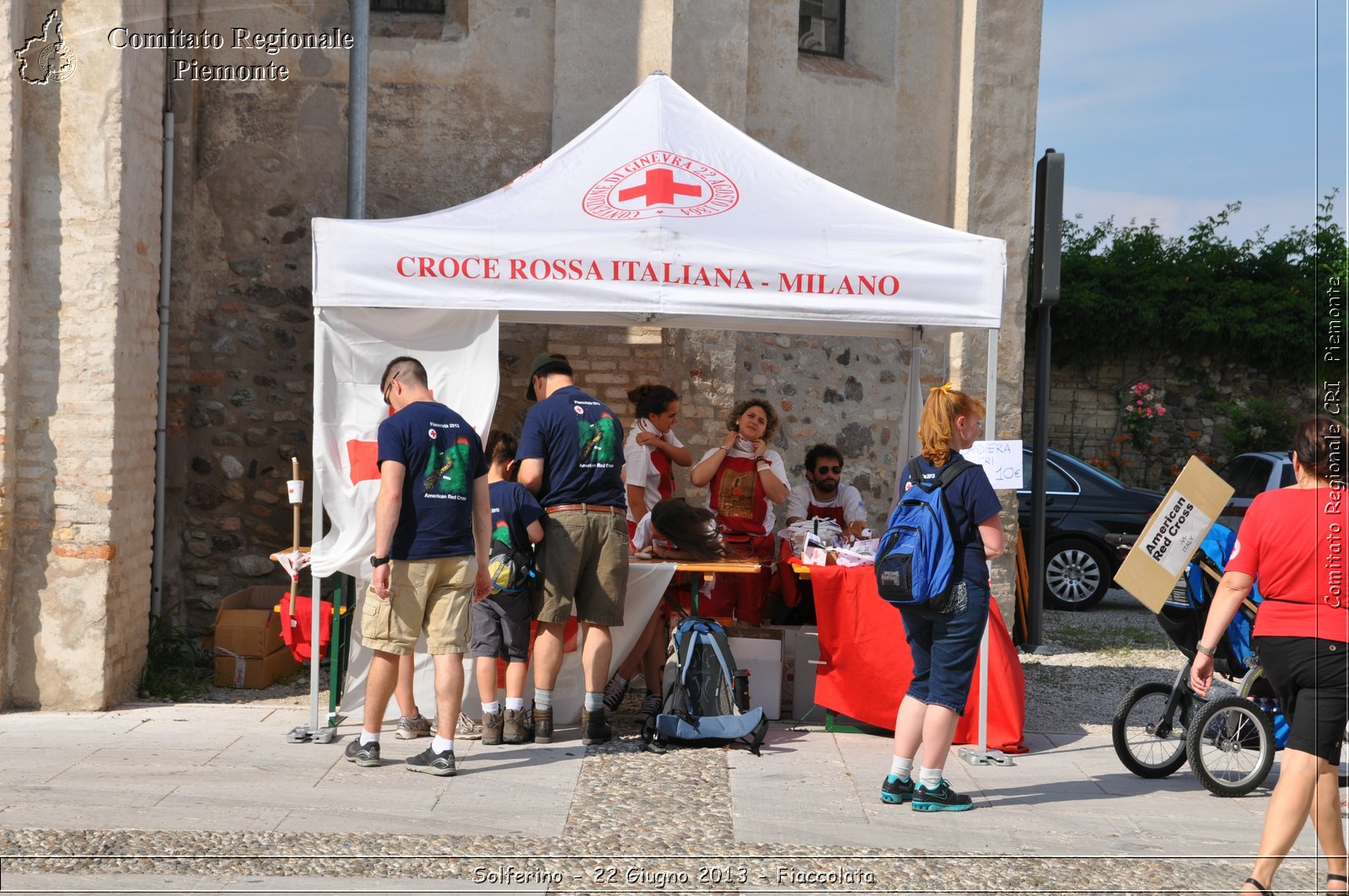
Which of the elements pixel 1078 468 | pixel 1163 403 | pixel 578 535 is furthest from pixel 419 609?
pixel 1163 403

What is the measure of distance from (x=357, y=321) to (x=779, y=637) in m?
2.75

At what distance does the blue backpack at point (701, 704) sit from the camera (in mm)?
6055

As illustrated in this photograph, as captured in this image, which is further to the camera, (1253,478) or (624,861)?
(1253,478)

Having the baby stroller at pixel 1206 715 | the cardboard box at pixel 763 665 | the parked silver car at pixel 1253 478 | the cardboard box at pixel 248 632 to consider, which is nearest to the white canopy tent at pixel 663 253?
the baby stroller at pixel 1206 715

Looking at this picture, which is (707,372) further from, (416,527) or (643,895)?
(643,895)

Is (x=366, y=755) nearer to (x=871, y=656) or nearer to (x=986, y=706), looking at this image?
(x=871, y=656)

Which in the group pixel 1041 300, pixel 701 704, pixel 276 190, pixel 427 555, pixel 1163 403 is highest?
pixel 276 190

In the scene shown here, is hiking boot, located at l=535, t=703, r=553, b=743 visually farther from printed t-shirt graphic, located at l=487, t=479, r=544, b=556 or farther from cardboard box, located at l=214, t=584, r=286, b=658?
cardboard box, located at l=214, t=584, r=286, b=658

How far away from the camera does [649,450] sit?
738 centimetres

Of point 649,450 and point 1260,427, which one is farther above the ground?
point 1260,427

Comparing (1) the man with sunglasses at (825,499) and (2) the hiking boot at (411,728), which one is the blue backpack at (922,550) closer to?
(1) the man with sunglasses at (825,499)

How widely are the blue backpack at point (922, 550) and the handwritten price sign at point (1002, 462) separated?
1.13 m

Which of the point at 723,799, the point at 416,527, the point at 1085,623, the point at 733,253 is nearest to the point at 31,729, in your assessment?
the point at 416,527

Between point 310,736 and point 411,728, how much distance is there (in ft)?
1.56
